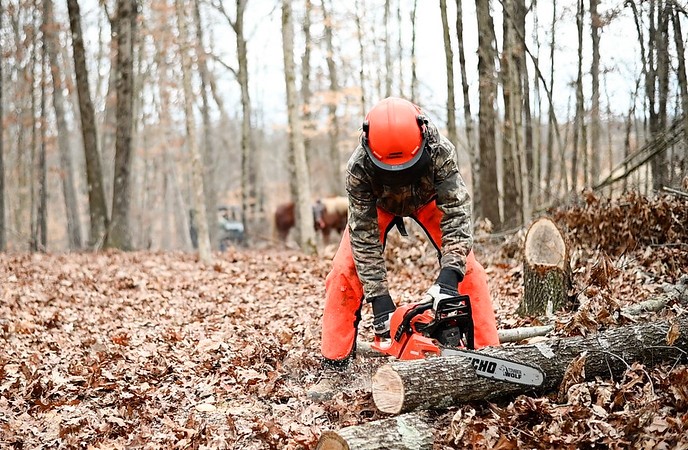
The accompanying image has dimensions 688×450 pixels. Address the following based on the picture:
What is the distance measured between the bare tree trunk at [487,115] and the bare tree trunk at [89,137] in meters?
8.61

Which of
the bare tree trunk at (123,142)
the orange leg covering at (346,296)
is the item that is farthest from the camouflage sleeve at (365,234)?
the bare tree trunk at (123,142)

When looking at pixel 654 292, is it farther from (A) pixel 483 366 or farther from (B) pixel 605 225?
(A) pixel 483 366

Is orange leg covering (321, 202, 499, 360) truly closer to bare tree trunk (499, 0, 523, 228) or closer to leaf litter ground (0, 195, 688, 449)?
leaf litter ground (0, 195, 688, 449)

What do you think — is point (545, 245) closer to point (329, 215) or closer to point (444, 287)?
point (444, 287)

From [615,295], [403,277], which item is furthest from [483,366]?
[403,277]

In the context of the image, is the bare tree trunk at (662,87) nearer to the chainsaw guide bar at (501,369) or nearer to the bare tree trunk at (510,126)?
the bare tree trunk at (510,126)

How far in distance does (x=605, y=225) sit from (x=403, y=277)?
9.22 ft

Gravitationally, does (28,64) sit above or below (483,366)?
above

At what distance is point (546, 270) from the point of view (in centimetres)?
564

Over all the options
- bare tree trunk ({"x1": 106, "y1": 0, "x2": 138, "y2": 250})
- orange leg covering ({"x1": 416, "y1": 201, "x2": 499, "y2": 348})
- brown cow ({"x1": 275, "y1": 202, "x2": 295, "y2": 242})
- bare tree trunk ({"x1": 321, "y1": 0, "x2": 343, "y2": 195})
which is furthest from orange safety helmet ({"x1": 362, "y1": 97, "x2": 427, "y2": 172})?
bare tree trunk ({"x1": 321, "y1": 0, "x2": 343, "y2": 195})

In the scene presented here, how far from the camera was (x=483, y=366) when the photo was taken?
361cm

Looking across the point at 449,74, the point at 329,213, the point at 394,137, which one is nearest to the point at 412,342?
the point at 394,137

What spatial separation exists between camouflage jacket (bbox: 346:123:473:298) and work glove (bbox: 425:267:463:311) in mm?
66

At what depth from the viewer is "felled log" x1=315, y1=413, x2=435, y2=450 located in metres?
3.16
